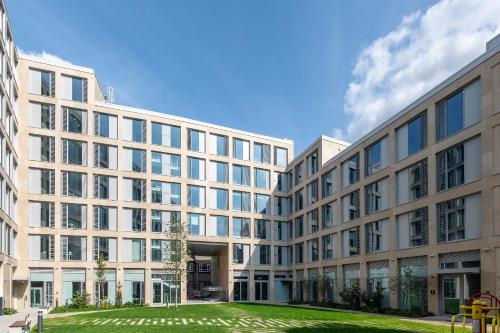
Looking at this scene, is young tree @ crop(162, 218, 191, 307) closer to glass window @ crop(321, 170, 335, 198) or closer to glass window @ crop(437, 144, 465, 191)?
glass window @ crop(321, 170, 335, 198)

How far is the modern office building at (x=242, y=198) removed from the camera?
31.7m

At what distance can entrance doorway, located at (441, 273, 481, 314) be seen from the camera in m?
30.2

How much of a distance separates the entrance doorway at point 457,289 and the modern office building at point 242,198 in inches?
4.1

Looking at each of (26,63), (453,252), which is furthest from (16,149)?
(453,252)

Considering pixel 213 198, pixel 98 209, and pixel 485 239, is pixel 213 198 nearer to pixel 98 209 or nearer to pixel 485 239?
pixel 98 209

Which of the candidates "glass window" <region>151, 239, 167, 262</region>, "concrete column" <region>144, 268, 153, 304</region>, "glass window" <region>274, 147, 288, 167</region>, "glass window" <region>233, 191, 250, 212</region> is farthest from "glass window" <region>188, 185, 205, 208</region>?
"glass window" <region>274, 147, 288, 167</region>

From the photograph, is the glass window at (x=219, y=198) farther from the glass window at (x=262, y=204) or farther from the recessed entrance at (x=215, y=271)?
the recessed entrance at (x=215, y=271)

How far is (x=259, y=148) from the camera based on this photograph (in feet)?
218

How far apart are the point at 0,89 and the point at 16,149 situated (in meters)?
10.7

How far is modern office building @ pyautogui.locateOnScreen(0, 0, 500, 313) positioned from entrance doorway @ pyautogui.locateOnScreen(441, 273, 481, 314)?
10 centimetres

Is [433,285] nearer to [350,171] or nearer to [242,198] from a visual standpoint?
[350,171]

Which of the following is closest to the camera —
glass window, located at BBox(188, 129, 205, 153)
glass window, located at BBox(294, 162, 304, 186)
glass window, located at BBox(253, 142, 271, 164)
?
glass window, located at BBox(188, 129, 205, 153)

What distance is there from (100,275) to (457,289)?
34.2 meters

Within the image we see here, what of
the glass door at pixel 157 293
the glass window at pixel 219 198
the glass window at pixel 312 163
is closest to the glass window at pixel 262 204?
the glass window at pixel 219 198
